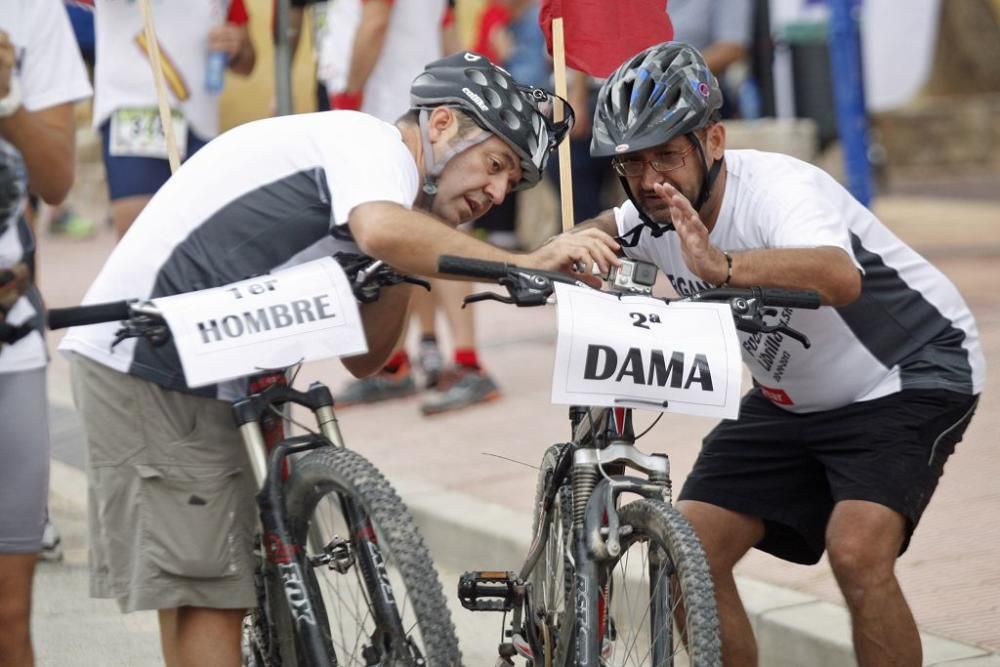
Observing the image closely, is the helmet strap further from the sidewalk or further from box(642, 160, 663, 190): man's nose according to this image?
the sidewalk

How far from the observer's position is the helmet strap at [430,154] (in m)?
3.68

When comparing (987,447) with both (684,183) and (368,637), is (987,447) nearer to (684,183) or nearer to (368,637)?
(684,183)

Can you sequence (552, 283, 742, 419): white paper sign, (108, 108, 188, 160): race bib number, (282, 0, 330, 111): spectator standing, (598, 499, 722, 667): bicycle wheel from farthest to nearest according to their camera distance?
(282, 0, 330, 111): spectator standing
(108, 108, 188, 160): race bib number
(552, 283, 742, 419): white paper sign
(598, 499, 722, 667): bicycle wheel

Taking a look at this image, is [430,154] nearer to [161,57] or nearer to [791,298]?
[791,298]

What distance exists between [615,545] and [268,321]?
0.85 meters

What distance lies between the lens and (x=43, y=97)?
3885 millimetres

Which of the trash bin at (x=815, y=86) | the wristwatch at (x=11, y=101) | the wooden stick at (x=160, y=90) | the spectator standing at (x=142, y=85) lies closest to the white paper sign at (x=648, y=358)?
the wristwatch at (x=11, y=101)

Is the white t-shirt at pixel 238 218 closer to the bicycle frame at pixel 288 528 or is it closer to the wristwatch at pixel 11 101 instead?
the bicycle frame at pixel 288 528

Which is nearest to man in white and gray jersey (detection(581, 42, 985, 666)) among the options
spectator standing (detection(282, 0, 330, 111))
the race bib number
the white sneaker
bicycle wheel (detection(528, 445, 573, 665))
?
bicycle wheel (detection(528, 445, 573, 665))

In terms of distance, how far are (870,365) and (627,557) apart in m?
0.84

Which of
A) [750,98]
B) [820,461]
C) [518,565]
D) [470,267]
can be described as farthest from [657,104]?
[750,98]

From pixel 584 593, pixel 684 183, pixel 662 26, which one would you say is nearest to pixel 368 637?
pixel 584 593

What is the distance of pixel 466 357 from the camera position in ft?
25.7

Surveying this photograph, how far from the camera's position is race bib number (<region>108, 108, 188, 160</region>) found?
6863 millimetres
